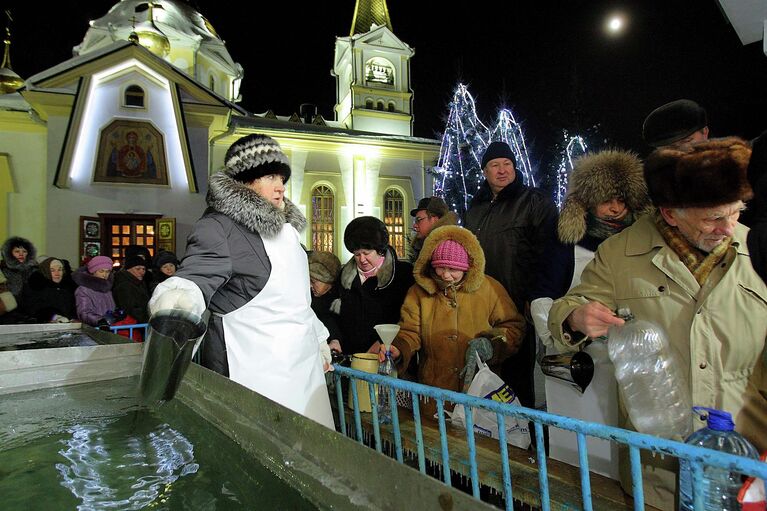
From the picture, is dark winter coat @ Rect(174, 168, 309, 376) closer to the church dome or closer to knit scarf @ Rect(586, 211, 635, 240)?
knit scarf @ Rect(586, 211, 635, 240)

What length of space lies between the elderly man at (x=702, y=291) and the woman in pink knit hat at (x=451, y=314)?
49.7 inches

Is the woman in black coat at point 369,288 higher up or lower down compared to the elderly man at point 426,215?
lower down

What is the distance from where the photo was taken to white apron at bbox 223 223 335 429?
2.29m

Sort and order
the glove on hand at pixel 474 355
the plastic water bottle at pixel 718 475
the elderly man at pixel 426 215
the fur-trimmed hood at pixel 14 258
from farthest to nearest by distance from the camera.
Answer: the fur-trimmed hood at pixel 14 258
the elderly man at pixel 426 215
the glove on hand at pixel 474 355
the plastic water bottle at pixel 718 475

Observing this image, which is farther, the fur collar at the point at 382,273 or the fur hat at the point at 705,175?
the fur collar at the point at 382,273

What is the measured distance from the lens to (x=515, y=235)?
380 cm

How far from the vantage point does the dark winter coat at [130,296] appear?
22.1ft

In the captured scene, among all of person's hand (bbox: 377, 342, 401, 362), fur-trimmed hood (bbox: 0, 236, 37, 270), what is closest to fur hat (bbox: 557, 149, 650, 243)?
person's hand (bbox: 377, 342, 401, 362)

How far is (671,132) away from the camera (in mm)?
2732

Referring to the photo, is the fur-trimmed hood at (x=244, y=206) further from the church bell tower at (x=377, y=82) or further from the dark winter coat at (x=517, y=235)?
the church bell tower at (x=377, y=82)

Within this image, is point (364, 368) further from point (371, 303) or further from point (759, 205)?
point (759, 205)

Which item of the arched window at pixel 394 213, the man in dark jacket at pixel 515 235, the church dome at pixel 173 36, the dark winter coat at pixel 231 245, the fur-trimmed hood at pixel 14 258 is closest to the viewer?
the dark winter coat at pixel 231 245

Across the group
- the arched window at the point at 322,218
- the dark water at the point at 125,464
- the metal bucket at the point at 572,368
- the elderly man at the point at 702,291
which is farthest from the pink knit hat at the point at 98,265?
the arched window at the point at 322,218

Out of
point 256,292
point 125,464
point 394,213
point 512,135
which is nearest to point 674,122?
point 256,292
